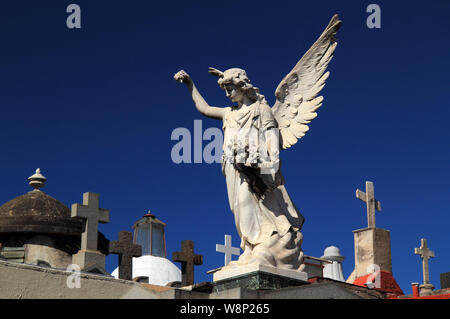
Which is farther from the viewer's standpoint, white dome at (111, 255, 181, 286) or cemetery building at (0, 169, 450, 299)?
white dome at (111, 255, 181, 286)

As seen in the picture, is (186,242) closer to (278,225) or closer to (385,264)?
(278,225)

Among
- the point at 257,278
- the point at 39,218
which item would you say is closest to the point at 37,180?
the point at 39,218

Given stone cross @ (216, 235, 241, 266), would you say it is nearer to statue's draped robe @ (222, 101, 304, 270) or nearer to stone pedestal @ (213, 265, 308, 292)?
statue's draped robe @ (222, 101, 304, 270)

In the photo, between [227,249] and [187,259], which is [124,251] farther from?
[227,249]

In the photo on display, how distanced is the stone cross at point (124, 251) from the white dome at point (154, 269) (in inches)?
284

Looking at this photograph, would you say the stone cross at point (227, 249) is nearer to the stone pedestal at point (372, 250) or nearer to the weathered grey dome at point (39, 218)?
the weathered grey dome at point (39, 218)

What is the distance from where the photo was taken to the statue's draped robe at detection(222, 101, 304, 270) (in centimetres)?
862

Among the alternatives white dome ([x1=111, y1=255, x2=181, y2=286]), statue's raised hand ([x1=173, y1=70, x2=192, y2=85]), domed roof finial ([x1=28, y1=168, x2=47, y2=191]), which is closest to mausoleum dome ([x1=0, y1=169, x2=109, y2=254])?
domed roof finial ([x1=28, y1=168, x2=47, y2=191])

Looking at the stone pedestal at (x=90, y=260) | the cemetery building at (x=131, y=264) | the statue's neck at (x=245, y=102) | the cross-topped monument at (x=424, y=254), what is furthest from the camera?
the cross-topped monument at (x=424, y=254)

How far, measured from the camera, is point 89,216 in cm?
1119

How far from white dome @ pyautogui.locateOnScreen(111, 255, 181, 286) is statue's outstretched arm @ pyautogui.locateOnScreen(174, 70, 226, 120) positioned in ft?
31.1

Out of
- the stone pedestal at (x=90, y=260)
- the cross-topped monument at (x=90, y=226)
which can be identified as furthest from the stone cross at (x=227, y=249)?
the stone pedestal at (x=90, y=260)

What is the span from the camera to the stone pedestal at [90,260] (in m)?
10.7
